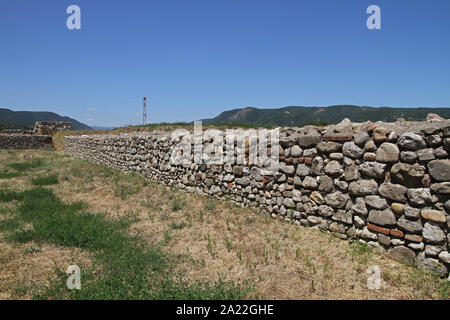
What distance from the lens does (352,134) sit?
4910 millimetres

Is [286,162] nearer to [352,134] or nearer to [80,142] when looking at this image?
[352,134]

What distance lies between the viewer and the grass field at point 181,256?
3.61 m

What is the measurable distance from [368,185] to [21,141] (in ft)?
108

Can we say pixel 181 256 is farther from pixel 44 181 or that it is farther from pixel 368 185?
pixel 44 181

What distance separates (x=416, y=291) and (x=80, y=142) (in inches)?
836

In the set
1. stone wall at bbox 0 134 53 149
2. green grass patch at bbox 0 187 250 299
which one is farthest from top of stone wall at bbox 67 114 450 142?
stone wall at bbox 0 134 53 149

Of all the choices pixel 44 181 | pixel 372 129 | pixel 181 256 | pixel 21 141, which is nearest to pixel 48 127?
pixel 21 141

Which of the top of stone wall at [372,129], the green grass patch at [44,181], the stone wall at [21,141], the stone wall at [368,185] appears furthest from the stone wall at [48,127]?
the top of stone wall at [372,129]

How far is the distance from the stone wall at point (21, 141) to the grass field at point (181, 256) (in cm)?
2506

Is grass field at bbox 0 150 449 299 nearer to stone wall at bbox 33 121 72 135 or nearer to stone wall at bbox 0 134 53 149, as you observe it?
stone wall at bbox 0 134 53 149

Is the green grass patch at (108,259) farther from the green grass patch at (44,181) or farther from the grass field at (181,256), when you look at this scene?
the green grass patch at (44,181)
